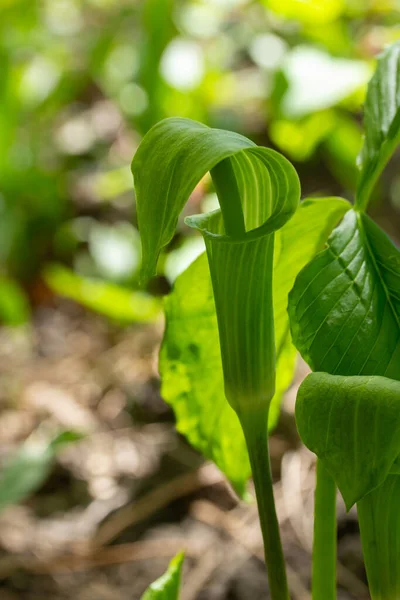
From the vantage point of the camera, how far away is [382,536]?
519 millimetres

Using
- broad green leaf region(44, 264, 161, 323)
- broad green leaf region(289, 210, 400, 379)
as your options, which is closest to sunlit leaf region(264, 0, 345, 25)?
broad green leaf region(44, 264, 161, 323)

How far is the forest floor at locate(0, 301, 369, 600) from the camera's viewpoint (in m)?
1.25

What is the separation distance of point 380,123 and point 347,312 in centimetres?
19

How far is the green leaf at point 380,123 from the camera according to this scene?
0.60 metres

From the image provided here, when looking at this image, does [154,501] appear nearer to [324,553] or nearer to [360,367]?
[324,553]

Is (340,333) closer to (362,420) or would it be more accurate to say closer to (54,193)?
(362,420)

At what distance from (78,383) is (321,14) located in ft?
3.96

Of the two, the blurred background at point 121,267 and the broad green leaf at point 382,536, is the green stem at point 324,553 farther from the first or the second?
the blurred background at point 121,267

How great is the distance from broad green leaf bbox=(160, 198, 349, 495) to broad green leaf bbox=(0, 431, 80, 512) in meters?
0.63

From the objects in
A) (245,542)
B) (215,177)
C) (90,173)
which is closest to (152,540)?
(245,542)

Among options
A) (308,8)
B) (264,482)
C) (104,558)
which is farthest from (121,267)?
(264,482)

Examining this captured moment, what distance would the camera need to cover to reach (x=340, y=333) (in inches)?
20.1

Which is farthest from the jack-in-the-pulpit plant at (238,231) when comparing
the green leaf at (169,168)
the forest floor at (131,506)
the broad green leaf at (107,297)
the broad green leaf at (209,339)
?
the broad green leaf at (107,297)

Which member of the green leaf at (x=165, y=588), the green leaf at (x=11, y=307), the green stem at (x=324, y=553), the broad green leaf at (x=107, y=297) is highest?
the green stem at (x=324, y=553)
